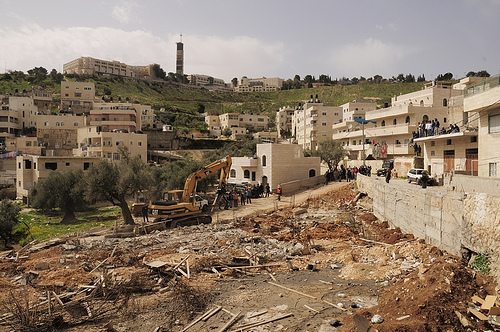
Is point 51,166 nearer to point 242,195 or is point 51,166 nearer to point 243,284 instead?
point 242,195

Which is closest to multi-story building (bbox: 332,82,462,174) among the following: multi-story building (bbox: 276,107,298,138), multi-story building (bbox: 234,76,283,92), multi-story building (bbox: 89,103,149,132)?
multi-story building (bbox: 89,103,149,132)

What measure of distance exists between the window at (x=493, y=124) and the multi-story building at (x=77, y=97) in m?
71.5

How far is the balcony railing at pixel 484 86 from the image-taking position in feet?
57.2

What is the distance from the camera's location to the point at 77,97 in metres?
76.9

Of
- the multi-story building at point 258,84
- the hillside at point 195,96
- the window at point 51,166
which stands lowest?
the window at point 51,166

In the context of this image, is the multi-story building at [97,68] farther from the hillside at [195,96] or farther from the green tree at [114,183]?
the green tree at [114,183]

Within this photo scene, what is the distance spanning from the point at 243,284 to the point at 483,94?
50.0ft

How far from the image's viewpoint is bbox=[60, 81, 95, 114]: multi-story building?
74125 millimetres

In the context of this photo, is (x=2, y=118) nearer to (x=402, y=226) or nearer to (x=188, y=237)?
(x=188, y=237)

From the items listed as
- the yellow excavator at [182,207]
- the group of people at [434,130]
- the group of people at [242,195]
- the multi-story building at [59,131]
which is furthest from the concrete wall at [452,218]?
the multi-story building at [59,131]

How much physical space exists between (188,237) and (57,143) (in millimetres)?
49760

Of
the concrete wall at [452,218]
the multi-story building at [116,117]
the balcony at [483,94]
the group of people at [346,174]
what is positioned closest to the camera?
the concrete wall at [452,218]

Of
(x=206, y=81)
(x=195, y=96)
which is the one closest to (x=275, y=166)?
(x=195, y=96)

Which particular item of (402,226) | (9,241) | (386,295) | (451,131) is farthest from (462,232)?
(9,241)
